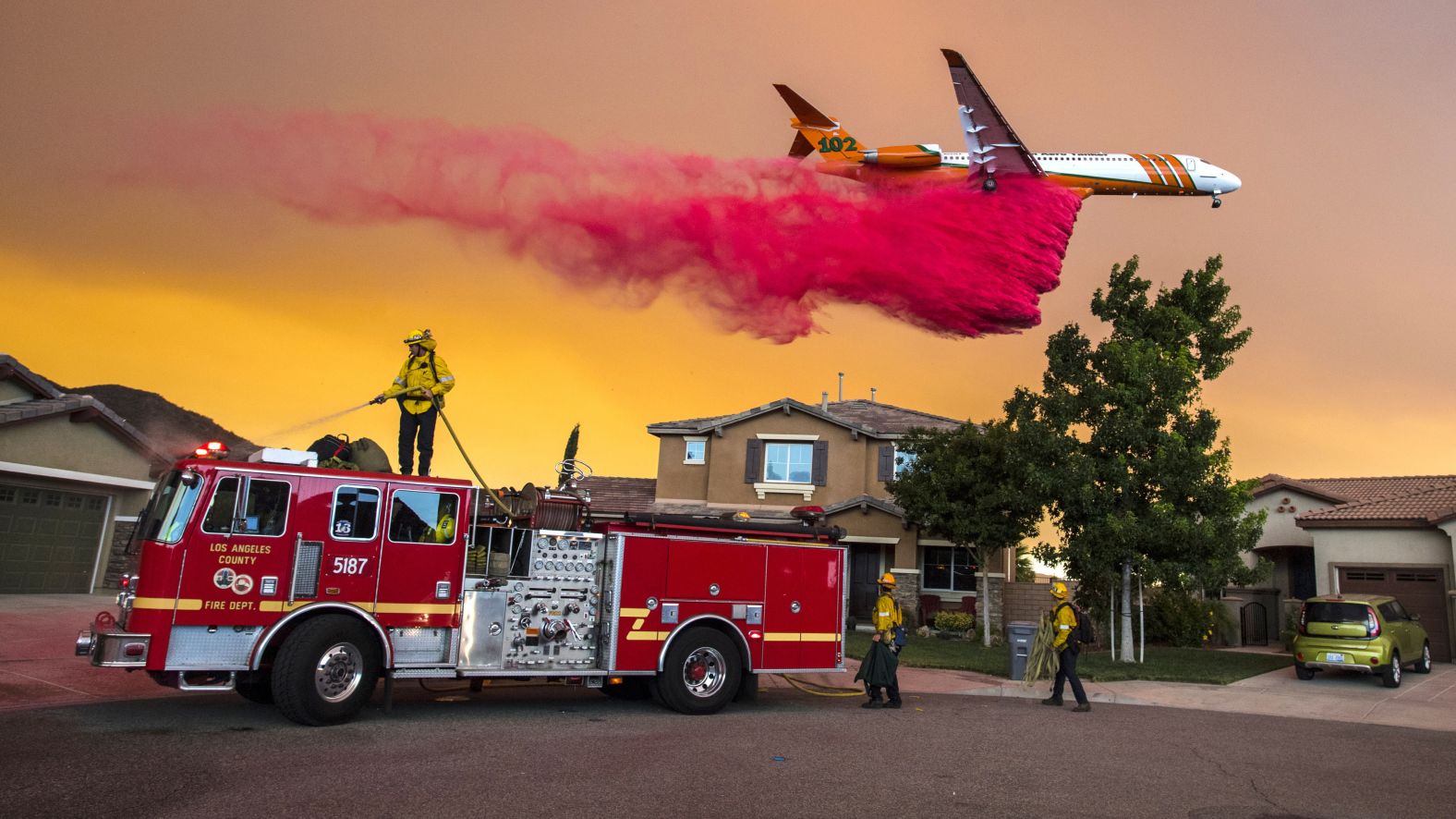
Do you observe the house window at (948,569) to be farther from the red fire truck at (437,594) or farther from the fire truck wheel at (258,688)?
the fire truck wheel at (258,688)

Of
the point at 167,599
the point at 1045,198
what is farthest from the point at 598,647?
the point at 1045,198

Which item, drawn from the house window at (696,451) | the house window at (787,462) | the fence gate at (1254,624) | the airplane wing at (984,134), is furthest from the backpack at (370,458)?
the fence gate at (1254,624)

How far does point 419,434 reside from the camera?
12.4 meters

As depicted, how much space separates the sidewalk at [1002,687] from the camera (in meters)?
11.5

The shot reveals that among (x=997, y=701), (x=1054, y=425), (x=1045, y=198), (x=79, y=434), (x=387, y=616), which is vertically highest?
(x=1045, y=198)

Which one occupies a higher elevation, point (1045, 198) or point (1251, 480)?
point (1045, 198)

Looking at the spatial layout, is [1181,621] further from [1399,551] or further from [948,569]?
[948,569]

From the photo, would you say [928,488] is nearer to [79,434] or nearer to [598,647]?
[598,647]

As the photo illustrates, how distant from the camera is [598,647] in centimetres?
1157

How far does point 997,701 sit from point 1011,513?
11920 mm

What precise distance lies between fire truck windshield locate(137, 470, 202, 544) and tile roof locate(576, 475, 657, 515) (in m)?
23.2

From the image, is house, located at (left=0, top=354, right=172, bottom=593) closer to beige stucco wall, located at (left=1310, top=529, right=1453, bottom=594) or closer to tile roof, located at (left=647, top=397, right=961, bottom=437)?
tile roof, located at (left=647, top=397, right=961, bottom=437)

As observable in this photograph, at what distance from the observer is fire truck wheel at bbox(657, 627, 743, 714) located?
11836 mm

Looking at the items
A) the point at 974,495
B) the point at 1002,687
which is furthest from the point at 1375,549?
the point at 1002,687
